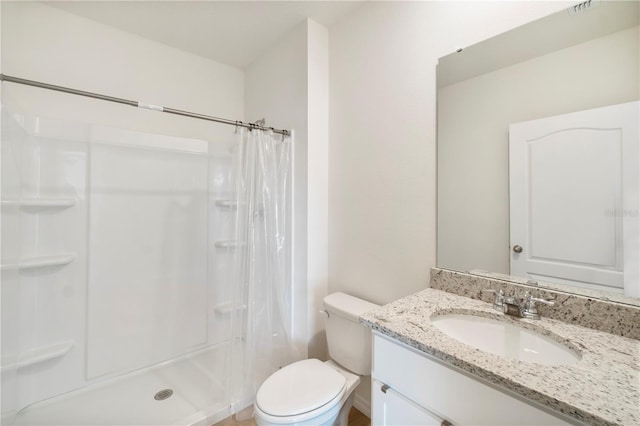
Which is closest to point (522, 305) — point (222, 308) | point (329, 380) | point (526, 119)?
point (526, 119)

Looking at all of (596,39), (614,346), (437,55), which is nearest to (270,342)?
(614,346)

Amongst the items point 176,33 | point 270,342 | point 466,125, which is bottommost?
point 270,342

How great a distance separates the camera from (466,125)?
1293 mm

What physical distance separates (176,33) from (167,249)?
1628 mm

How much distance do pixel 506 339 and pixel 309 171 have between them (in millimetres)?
1350

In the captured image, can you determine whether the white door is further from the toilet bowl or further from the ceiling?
the ceiling

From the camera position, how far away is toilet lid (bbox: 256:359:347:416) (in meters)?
1.16

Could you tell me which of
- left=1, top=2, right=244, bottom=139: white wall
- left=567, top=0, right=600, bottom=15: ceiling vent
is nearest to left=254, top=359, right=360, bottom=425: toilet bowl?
left=567, top=0, right=600, bottom=15: ceiling vent

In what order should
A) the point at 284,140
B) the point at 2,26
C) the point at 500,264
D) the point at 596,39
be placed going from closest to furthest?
the point at 596,39 → the point at 500,264 → the point at 2,26 → the point at 284,140

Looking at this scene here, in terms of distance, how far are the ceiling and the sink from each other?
1857 millimetres

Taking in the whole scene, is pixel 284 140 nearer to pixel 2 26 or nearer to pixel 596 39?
pixel 596 39

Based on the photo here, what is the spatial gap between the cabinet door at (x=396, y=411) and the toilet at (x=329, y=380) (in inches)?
12.3

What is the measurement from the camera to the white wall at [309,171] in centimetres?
183

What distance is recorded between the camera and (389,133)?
155 cm
